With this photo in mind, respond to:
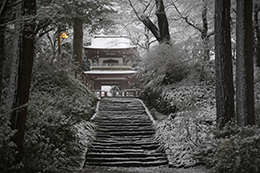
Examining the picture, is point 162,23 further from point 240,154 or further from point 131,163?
point 240,154

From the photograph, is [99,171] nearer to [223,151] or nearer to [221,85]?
[223,151]

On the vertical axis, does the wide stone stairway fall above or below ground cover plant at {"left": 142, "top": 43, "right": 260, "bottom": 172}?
below

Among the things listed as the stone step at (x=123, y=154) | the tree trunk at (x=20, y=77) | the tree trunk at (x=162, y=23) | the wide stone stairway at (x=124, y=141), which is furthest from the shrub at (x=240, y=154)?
the tree trunk at (x=162, y=23)

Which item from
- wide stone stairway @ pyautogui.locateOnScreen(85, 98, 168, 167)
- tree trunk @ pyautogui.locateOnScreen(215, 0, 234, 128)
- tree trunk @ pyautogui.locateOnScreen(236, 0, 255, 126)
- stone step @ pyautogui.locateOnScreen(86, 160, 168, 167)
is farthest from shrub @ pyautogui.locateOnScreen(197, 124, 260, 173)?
wide stone stairway @ pyautogui.locateOnScreen(85, 98, 168, 167)

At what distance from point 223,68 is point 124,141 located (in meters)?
3.84

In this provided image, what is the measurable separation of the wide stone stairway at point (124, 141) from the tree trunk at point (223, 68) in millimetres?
1977

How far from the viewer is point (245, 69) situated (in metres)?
5.55

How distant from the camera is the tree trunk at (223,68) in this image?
5.86 m

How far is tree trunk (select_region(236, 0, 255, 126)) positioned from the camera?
550 cm

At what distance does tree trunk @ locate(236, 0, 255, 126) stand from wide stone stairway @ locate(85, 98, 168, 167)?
2308 mm

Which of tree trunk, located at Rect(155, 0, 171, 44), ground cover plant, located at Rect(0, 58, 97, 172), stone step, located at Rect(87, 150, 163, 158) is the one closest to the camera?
ground cover plant, located at Rect(0, 58, 97, 172)

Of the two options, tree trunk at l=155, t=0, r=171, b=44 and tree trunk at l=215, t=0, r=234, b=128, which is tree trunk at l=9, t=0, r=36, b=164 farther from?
tree trunk at l=155, t=0, r=171, b=44

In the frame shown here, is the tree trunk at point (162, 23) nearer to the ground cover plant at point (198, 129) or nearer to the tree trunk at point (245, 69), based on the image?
the ground cover plant at point (198, 129)

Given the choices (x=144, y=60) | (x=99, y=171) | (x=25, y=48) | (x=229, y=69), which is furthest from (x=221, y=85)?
(x=144, y=60)
